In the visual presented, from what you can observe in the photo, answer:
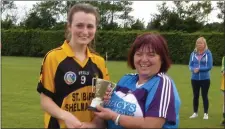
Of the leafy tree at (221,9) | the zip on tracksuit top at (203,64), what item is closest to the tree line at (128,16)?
the leafy tree at (221,9)

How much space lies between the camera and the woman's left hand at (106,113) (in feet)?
9.33

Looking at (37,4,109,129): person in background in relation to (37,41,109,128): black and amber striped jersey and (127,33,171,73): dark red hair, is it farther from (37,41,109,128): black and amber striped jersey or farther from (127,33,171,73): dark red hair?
(127,33,171,73): dark red hair

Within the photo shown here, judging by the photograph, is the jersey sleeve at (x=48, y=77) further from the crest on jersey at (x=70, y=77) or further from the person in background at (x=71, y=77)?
the crest on jersey at (x=70, y=77)

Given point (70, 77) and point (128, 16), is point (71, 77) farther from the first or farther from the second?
point (128, 16)

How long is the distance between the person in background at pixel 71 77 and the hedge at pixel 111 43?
30.4 meters

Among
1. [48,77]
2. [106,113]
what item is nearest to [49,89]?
[48,77]

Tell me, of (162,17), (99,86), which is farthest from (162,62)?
(162,17)

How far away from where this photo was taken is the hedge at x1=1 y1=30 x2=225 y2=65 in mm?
38737

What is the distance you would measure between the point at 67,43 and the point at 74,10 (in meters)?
0.28

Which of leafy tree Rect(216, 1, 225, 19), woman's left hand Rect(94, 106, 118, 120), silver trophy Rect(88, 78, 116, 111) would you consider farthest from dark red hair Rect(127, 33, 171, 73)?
leafy tree Rect(216, 1, 225, 19)

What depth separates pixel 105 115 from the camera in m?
2.88

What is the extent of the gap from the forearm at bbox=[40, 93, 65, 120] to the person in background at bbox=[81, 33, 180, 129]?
0.34 metres

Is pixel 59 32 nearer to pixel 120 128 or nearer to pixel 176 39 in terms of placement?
pixel 176 39

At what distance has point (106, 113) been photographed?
2877 mm
